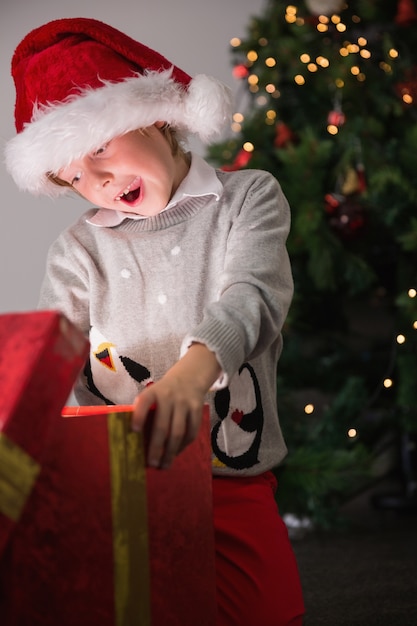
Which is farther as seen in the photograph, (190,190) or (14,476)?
(190,190)

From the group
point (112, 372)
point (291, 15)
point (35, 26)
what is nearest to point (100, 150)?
point (112, 372)

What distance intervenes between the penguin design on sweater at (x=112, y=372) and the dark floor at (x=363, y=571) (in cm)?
54

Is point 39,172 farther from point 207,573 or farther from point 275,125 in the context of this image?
point 275,125

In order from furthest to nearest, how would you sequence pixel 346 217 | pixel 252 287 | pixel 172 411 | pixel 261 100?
pixel 261 100 < pixel 346 217 < pixel 252 287 < pixel 172 411

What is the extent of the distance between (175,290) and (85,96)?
0.28 metres

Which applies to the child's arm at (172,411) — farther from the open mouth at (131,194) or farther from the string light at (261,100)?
the string light at (261,100)

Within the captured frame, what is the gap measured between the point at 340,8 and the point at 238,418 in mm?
1379

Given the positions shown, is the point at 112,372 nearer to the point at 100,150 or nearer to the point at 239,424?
the point at 239,424

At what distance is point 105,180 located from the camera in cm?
104

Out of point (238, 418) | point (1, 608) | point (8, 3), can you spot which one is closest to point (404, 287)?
point (238, 418)

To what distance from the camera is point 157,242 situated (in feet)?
3.75

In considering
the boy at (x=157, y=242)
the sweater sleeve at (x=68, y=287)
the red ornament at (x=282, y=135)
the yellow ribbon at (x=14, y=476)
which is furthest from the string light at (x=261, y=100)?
the yellow ribbon at (x=14, y=476)

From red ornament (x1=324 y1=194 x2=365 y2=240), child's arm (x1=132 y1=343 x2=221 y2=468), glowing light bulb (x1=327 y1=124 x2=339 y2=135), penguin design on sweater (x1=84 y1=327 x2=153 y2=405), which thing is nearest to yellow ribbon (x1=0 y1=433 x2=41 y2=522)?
child's arm (x1=132 y1=343 x2=221 y2=468)

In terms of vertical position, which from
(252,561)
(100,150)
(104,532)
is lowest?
(252,561)
